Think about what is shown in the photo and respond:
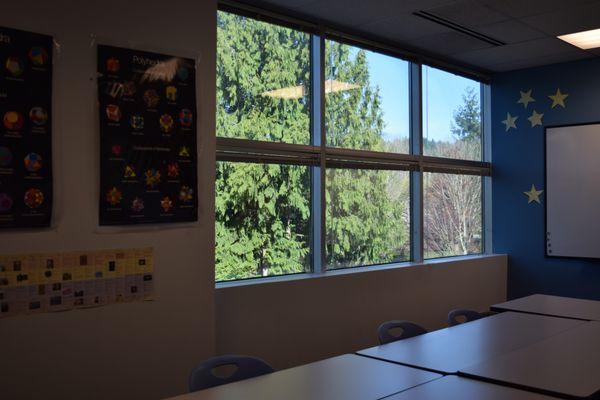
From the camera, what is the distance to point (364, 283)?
4.81 metres

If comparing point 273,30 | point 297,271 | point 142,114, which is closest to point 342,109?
point 273,30

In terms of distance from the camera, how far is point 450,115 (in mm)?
6184

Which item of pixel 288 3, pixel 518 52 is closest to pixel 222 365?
pixel 288 3

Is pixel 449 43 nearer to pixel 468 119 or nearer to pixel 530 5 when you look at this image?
pixel 530 5

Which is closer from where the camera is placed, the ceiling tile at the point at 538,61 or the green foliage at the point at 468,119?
the ceiling tile at the point at 538,61

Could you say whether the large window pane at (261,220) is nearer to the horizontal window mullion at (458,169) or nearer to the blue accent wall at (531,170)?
the horizontal window mullion at (458,169)

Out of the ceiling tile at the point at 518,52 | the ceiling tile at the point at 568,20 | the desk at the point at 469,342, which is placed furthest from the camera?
the ceiling tile at the point at 518,52

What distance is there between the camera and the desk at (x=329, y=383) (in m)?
2.11

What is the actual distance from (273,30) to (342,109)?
0.91 m

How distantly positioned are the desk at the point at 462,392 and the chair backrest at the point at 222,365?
2.24ft

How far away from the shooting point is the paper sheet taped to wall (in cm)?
272

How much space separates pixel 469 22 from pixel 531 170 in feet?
7.52

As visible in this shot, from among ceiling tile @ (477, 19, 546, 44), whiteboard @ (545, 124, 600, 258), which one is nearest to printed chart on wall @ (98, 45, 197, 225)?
ceiling tile @ (477, 19, 546, 44)

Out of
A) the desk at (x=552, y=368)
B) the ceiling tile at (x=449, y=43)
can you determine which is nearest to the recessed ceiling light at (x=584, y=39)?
the ceiling tile at (x=449, y=43)
